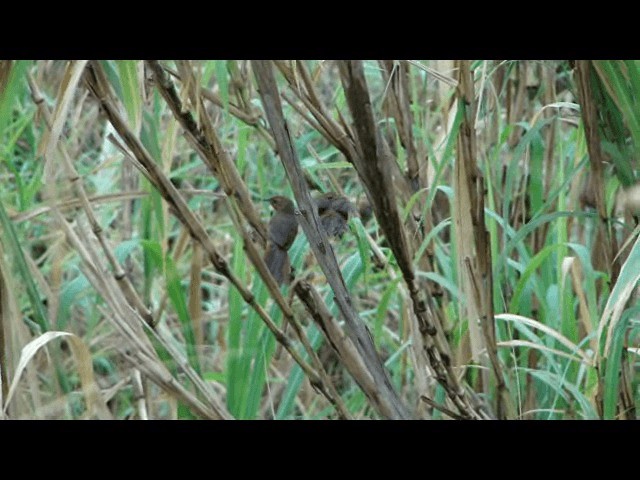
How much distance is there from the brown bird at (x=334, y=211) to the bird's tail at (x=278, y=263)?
0.04 metres

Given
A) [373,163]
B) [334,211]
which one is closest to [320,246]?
[373,163]

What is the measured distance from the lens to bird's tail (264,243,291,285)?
0.78 m

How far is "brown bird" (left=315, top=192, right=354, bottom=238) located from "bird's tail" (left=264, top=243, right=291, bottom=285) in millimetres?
45

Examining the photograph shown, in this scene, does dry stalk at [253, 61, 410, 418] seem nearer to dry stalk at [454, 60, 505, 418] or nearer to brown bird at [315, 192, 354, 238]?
dry stalk at [454, 60, 505, 418]

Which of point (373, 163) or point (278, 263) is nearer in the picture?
point (373, 163)

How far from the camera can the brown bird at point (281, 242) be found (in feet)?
2.58

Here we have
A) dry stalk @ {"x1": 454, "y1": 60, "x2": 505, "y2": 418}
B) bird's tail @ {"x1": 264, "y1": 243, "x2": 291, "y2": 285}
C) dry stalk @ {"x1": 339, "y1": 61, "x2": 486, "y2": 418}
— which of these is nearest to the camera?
dry stalk @ {"x1": 339, "y1": 61, "x2": 486, "y2": 418}

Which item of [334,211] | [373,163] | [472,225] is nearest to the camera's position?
[373,163]

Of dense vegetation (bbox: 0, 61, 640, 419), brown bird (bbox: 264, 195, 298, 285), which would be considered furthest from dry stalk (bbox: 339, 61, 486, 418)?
brown bird (bbox: 264, 195, 298, 285)

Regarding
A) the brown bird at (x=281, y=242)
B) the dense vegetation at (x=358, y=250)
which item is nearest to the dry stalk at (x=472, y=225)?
the dense vegetation at (x=358, y=250)

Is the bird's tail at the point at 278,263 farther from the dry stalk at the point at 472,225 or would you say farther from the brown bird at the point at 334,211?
the dry stalk at the point at 472,225

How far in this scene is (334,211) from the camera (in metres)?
0.80

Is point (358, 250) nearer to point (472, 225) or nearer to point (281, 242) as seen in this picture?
point (281, 242)

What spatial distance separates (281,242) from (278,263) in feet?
0.09
